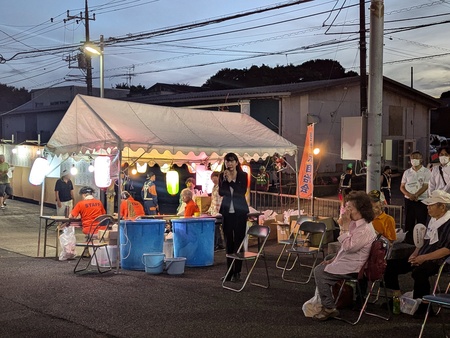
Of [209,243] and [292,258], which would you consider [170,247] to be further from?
[292,258]

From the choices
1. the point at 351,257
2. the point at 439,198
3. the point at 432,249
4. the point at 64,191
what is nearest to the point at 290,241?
the point at 351,257

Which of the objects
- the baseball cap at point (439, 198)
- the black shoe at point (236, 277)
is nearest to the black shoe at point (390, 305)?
the baseball cap at point (439, 198)

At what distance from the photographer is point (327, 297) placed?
6.39 metres

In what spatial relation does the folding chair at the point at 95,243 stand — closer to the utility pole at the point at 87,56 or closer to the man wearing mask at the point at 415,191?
the man wearing mask at the point at 415,191

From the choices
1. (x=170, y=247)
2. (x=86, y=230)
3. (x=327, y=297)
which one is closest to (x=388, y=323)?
(x=327, y=297)

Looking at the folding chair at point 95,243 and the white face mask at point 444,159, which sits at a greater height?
the white face mask at point 444,159

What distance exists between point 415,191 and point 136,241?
5052 mm

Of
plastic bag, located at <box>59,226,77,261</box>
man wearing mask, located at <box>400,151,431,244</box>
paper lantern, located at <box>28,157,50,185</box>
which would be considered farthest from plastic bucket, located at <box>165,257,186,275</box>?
paper lantern, located at <box>28,157,50,185</box>

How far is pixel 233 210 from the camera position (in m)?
8.52

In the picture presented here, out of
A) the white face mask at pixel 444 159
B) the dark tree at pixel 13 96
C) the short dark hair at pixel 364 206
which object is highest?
the dark tree at pixel 13 96

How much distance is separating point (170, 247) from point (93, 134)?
2495mm

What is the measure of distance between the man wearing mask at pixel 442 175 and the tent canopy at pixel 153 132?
9.76 feet

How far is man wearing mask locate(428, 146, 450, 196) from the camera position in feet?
31.3

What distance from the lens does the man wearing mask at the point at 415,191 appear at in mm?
10078
